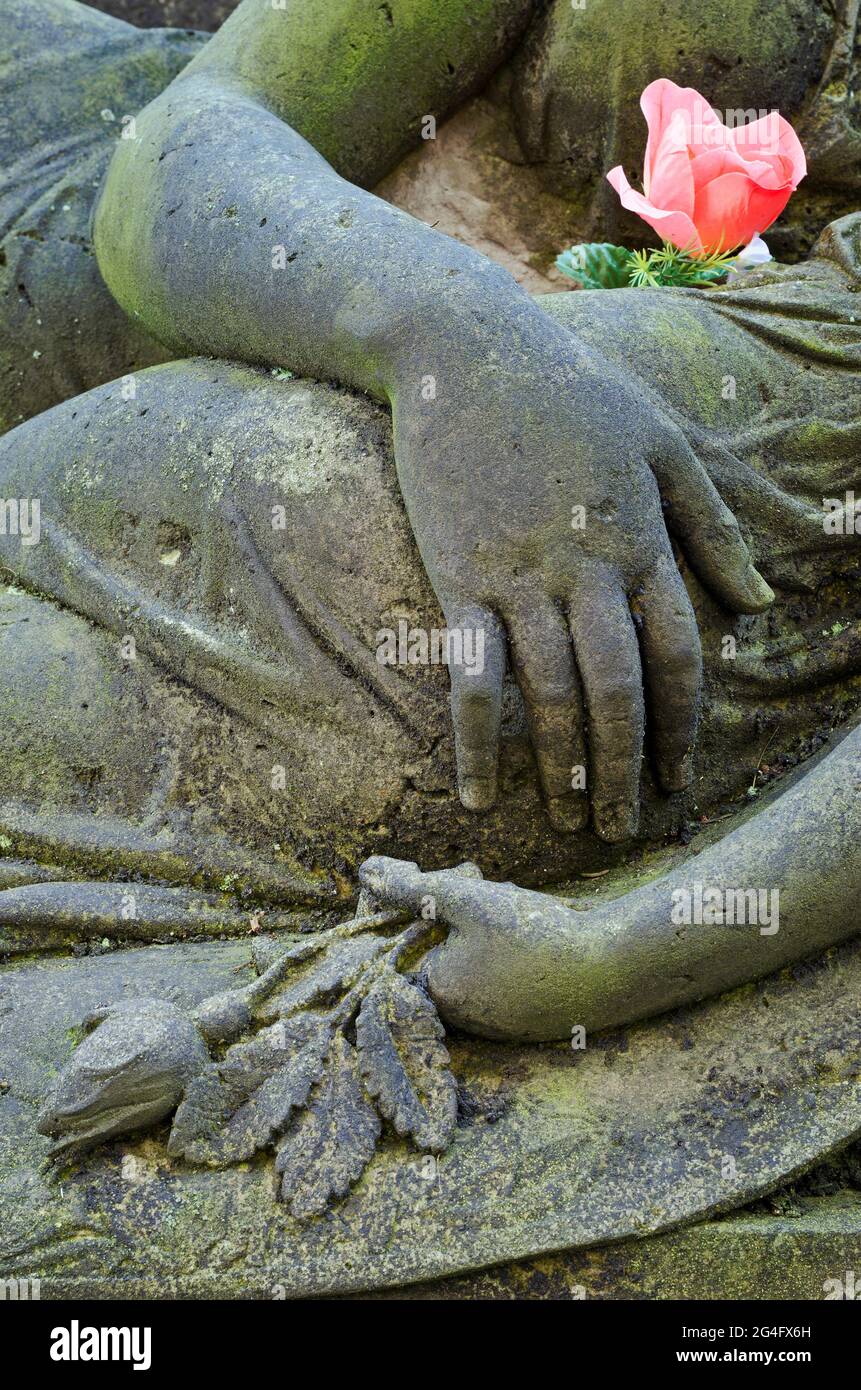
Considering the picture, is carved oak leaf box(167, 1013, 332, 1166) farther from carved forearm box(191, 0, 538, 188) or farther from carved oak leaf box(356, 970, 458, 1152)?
carved forearm box(191, 0, 538, 188)

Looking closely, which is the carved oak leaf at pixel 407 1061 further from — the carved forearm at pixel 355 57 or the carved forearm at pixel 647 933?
the carved forearm at pixel 355 57

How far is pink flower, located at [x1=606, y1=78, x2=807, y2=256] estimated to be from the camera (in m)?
2.06

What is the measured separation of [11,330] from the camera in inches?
102

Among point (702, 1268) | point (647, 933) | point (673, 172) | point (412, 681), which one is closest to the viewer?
point (702, 1268)

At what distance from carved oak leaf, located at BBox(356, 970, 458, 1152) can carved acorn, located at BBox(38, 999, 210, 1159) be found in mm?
185

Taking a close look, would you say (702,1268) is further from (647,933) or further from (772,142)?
(772,142)

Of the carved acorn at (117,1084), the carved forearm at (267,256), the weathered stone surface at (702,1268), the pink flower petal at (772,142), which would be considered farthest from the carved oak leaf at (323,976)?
the pink flower petal at (772,142)

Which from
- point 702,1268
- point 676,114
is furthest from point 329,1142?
point 676,114

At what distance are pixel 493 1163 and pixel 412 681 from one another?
22.6 inches

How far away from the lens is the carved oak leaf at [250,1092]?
1556mm

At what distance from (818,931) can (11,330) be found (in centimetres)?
174

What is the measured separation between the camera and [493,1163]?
1.56 metres

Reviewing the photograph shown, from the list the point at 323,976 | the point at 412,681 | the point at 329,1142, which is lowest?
the point at 329,1142
